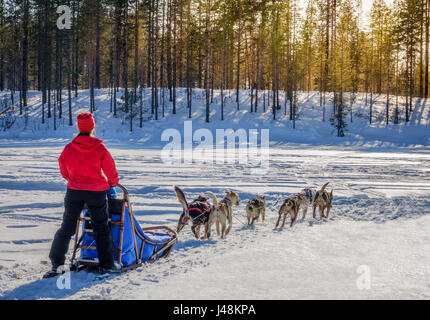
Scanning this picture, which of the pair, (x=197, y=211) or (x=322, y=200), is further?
(x=322, y=200)

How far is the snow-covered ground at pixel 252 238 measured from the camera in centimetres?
396

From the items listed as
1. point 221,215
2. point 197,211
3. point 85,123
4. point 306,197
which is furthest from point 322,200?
point 85,123

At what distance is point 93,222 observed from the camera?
13.6 feet

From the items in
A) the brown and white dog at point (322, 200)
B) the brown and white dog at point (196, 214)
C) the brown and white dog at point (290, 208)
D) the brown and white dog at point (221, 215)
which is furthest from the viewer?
the brown and white dog at point (322, 200)

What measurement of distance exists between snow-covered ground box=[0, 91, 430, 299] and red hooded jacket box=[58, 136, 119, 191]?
1115 millimetres

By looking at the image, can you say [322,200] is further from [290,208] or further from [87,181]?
[87,181]

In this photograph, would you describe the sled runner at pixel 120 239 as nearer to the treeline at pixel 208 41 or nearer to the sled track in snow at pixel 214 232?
the sled track in snow at pixel 214 232

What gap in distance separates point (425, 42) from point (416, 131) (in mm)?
14950

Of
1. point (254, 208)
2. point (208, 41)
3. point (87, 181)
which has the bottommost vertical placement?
point (254, 208)

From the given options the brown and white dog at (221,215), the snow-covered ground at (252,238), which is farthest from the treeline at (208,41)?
the brown and white dog at (221,215)

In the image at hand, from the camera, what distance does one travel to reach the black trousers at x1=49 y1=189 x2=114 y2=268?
13.3ft

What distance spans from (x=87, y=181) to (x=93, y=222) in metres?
0.49

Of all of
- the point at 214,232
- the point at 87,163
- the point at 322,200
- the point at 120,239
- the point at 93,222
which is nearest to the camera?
the point at 87,163
